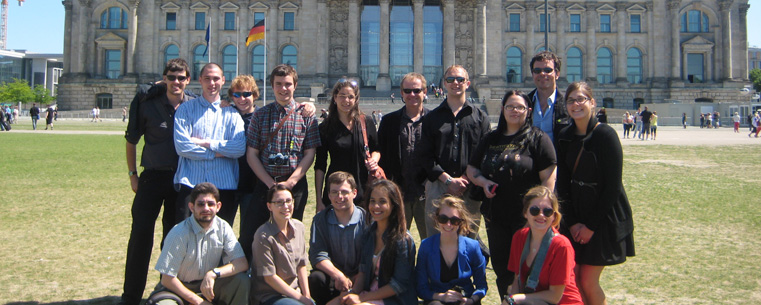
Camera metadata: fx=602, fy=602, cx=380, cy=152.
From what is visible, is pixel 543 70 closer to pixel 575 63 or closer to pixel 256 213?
pixel 256 213

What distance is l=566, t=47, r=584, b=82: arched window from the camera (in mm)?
62562

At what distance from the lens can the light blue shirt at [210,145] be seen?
619 cm

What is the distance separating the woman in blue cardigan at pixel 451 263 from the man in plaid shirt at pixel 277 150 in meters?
1.62

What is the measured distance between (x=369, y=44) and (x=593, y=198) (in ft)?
189

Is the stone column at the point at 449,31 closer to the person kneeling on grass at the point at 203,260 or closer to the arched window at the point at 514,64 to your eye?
the arched window at the point at 514,64

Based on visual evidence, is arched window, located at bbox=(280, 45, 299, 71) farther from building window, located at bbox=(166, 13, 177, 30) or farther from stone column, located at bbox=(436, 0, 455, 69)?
stone column, located at bbox=(436, 0, 455, 69)

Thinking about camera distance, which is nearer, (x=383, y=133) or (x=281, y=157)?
(x=281, y=157)

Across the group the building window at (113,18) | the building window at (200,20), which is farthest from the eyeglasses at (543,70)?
the building window at (113,18)

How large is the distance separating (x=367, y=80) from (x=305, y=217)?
170 feet

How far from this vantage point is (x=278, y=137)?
636cm

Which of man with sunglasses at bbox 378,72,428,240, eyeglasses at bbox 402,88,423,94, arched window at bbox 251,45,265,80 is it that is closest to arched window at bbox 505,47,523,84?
arched window at bbox 251,45,265,80

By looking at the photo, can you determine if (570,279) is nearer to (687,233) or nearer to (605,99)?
(687,233)

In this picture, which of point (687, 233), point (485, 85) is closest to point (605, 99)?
point (485, 85)

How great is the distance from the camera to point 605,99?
62.1 meters
